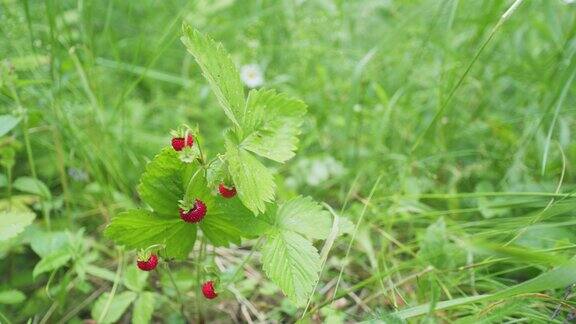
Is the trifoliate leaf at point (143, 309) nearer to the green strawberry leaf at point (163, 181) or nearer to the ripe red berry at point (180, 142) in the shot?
the green strawberry leaf at point (163, 181)

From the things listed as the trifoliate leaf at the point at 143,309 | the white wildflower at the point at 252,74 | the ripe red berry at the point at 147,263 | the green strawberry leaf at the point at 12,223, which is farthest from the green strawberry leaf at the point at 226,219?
the white wildflower at the point at 252,74

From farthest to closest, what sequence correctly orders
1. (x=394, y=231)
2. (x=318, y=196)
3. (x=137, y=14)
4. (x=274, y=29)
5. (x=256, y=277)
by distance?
(x=137, y=14)
(x=274, y=29)
(x=318, y=196)
(x=394, y=231)
(x=256, y=277)

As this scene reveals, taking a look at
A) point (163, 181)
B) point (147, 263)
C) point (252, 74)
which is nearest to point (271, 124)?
point (163, 181)

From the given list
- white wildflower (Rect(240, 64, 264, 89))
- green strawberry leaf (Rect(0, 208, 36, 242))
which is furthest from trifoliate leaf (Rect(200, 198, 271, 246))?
white wildflower (Rect(240, 64, 264, 89))

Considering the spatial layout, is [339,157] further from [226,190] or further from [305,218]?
[226,190]

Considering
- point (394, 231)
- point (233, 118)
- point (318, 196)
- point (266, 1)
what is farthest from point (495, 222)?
point (266, 1)

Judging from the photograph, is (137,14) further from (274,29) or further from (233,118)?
(233,118)

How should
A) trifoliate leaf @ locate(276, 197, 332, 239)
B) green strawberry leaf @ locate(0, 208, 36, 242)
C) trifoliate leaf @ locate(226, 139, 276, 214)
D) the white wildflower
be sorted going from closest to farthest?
trifoliate leaf @ locate(226, 139, 276, 214), trifoliate leaf @ locate(276, 197, 332, 239), green strawberry leaf @ locate(0, 208, 36, 242), the white wildflower

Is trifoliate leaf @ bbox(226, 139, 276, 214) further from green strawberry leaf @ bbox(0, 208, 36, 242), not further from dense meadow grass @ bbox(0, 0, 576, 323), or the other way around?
green strawberry leaf @ bbox(0, 208, 36, 242)
